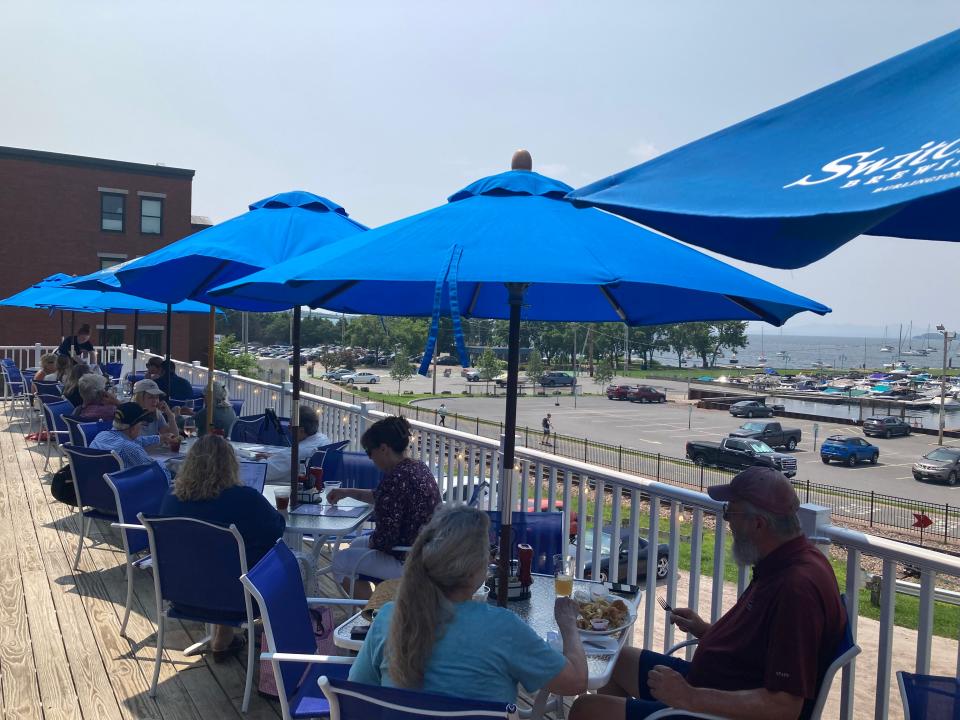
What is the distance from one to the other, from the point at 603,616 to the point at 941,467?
4872cm

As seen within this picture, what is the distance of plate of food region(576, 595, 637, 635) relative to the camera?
2656 millimetres

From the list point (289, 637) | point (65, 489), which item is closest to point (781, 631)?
point (289, 637)

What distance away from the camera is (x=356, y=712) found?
6.39ft

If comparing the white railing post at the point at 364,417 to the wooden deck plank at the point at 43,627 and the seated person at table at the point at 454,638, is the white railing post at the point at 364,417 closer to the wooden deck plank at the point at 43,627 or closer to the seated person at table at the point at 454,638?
the wooden deck plank at the point at 43,627

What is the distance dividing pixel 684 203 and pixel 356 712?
4.97 feet

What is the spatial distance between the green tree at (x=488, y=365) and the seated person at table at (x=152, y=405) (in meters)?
73.7

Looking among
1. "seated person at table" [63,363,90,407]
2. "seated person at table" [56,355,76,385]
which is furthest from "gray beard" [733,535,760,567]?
"seated person at table" [56,355,76,385]

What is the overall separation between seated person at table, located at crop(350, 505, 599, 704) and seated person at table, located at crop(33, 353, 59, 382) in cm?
1045

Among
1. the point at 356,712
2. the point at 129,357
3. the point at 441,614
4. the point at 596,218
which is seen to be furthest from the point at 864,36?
the point at 129,357

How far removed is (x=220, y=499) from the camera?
3545 mm

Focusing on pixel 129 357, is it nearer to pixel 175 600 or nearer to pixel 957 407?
pixel 175 600

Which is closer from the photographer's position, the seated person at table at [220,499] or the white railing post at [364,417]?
the seated person at table at [220,499]

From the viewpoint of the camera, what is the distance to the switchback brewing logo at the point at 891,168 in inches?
50.8

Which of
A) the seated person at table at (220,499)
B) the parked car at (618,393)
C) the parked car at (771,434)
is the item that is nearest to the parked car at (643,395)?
the parked car at (618,393)
